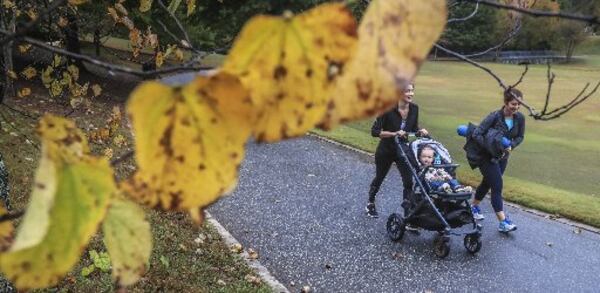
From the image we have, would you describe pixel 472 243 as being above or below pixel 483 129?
below

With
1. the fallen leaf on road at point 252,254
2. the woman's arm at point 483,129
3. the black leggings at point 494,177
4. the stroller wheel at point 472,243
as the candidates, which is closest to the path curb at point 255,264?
the fallen leaf on road at point 252,254

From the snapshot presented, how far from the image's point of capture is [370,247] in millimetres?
6293

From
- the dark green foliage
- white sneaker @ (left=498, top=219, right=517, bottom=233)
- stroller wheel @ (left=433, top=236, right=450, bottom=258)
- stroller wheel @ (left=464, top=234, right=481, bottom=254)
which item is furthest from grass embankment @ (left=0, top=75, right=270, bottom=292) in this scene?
the dark green foliage

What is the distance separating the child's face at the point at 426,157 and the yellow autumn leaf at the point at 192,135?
5.76m

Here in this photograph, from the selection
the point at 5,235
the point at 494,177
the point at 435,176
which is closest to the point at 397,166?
the point at 435,176

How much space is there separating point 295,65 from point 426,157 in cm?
584

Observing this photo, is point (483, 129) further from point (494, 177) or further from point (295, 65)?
point (295, 65)

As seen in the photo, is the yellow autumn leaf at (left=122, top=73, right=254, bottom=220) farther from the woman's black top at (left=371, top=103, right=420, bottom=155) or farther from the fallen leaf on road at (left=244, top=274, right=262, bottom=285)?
the woman's black top at (left=371, top=103, right=420, bottom=155)

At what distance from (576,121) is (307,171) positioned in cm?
1136

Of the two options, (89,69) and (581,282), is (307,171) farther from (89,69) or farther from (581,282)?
(89,69)

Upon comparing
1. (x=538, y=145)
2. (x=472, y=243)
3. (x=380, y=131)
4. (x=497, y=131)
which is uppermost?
(x=497, y=131)

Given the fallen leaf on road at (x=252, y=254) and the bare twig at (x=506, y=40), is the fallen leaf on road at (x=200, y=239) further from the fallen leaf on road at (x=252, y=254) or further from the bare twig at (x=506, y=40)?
the bare twig at (x=506, y=40)

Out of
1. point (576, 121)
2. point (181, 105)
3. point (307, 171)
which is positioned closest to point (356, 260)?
point (307, 171)

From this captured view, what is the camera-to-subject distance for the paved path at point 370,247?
5.57 metres
